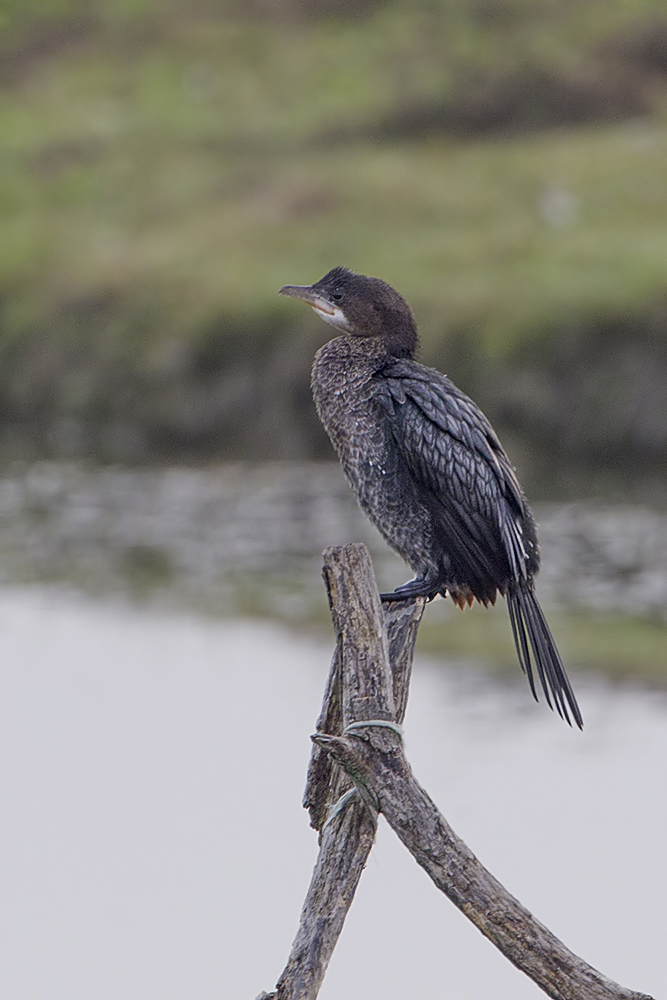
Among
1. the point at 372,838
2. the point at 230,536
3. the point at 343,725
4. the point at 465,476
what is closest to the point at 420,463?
the point at 465,476

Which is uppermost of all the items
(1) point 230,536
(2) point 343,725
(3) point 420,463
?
(1) point 230,536

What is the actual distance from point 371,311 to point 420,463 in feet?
2.52

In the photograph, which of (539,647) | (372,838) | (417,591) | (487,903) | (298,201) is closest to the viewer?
(487,903)

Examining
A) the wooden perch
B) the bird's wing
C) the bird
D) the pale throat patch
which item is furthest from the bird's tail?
the pale throat patch

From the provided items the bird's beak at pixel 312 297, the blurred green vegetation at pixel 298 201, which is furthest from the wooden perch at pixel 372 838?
the blurred green vegetation at pixel 298 201

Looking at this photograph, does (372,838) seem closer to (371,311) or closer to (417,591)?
(417,591)

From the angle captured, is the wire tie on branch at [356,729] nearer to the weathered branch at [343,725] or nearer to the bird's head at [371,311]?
the weathered branch at [343,725]

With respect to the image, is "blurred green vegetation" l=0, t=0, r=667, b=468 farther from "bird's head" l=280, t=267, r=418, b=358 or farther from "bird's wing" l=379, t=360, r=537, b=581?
"bird's wing" l=379, t=360, r=537, b=581

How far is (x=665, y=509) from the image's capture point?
18.8 metres

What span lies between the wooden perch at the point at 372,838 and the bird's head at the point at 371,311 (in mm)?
1659

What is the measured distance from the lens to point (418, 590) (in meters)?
5.84

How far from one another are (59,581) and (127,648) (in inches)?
111

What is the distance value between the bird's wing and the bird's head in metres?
0.43

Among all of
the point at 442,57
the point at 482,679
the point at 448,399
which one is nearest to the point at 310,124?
the point at 442,57
